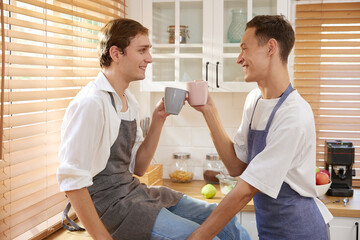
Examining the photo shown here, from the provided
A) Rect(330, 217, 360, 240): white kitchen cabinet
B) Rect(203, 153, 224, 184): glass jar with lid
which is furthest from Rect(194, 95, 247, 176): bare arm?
Rect(203, 153, 224, 184): glass jar with lid

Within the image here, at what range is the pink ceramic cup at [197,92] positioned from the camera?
188cm

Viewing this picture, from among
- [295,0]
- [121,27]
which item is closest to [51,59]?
[121,27]

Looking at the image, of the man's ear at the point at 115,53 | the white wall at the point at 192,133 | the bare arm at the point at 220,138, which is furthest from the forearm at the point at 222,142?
the white wall at the point at 192,133

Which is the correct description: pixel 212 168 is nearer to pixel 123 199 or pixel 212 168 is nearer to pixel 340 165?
pixel 340 165

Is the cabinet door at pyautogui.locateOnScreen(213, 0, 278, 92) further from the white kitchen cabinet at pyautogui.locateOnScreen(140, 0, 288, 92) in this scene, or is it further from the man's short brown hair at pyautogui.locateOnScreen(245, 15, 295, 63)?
the man's short brown hair at pyautogui.locateOnScreen(245, 15, 295, 63)

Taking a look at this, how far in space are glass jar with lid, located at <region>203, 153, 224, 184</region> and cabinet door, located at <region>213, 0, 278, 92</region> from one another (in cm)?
53

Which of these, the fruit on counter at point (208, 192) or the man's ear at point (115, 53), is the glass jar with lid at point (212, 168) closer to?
the fruit on counter at point (208, 192)

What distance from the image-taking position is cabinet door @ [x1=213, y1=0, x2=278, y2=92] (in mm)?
2844

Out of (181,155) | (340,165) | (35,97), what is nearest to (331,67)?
(340,165)

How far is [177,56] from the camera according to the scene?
9.55ft

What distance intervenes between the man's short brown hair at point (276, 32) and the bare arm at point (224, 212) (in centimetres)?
61

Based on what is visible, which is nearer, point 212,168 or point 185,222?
point 185,222

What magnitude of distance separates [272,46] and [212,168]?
1.49 metres

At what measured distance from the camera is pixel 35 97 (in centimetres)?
195
